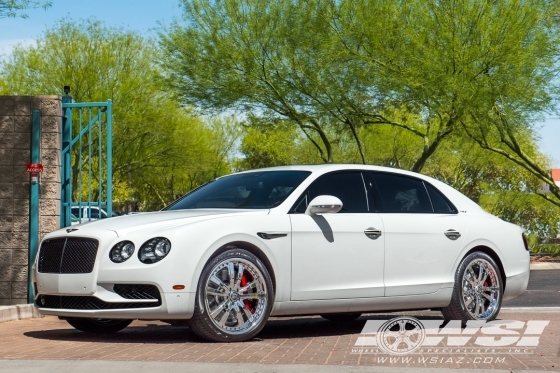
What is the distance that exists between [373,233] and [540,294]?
8.06m

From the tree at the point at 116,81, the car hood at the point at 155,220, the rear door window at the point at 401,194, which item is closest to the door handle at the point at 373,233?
the rear door window at the point at 401,194

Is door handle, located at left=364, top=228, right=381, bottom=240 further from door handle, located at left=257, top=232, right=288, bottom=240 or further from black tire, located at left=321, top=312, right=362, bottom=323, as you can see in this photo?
black tire, located at left=321, top=312, right=362, bottom=323

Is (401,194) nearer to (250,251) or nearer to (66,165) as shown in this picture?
(250,251)

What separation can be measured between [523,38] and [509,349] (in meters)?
21.0

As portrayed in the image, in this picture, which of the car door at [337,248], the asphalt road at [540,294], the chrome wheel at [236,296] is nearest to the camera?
the chrome wheel at [236,296]

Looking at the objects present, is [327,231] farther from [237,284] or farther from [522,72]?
[522,72]

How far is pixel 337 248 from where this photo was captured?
9.65 metres

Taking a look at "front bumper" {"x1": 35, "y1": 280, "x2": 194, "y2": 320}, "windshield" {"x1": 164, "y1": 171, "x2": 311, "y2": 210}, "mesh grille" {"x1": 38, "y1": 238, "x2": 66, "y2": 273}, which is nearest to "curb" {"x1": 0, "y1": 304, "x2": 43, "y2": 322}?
"mesh grille" {"x1": 38, "y1": 238, "x2": 66, "y2": 273}

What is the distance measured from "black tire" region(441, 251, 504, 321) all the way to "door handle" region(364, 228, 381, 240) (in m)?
1.12

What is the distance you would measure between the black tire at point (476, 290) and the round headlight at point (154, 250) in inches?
128

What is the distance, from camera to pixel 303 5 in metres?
32.3

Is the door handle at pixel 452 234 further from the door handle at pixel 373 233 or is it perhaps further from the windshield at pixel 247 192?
the windshield at pixel 247 192

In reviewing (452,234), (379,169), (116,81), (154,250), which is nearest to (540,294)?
(452,234)

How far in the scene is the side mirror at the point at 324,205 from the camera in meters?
9.43
